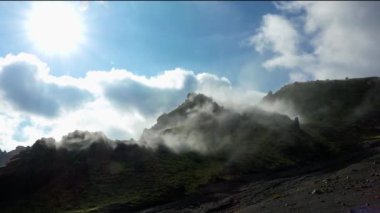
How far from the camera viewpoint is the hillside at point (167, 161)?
325 ft

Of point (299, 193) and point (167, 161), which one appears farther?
point (167, 161)

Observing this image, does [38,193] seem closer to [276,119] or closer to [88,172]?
[88,172]

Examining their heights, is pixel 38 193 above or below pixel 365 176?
above

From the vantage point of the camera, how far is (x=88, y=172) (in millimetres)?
110312

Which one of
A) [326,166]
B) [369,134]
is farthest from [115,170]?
[369,134]

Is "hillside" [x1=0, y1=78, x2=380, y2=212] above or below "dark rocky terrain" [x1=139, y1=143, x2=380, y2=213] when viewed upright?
above

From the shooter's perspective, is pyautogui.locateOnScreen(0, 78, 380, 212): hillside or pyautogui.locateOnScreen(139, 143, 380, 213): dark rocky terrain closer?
pyautogui.locateOnScreen(139, 143, 380, 213): dark rocky terrain

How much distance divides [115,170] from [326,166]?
170 feet

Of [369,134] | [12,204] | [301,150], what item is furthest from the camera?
[369,134]

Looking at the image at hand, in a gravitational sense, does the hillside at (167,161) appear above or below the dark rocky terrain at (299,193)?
above

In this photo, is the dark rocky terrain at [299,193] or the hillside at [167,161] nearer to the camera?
the dark rocky terrain at [299,193]

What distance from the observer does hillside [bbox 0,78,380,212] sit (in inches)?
3905

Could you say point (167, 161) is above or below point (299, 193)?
above

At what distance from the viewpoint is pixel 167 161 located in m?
124
